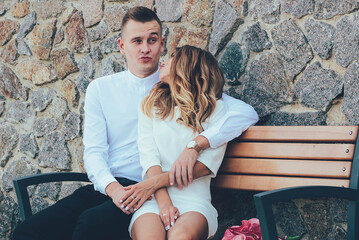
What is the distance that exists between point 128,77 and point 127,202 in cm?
89

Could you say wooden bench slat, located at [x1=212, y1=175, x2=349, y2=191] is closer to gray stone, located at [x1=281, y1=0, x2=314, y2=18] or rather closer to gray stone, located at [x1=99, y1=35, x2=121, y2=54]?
gray stone, located at [x1=281, y1=0, x2=314, y2=18]

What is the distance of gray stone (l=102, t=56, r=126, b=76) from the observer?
12.7 feet

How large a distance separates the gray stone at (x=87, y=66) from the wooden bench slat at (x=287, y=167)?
1625mm

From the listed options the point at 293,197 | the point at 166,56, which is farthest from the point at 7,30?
the point at 293,197

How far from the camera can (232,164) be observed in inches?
111

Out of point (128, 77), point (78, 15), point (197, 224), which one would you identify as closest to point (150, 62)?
point (128, 77)

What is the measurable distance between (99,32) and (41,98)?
0.84 metres

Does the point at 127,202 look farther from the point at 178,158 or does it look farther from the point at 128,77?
the point at 128,77

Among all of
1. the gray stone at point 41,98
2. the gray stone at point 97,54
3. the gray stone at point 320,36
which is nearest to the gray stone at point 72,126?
the gray stone at point 41,98

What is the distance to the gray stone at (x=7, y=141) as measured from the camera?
4.58 metres

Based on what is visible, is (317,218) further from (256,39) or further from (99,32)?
(99,32)

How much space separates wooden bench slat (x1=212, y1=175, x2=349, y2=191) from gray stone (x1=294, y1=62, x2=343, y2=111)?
43 centimetres

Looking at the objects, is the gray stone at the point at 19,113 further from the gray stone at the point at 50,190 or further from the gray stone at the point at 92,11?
the gray stone at the point at 92,11

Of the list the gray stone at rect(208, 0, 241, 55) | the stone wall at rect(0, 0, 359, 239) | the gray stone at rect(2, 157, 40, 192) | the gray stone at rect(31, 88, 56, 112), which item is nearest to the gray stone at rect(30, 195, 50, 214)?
the stone wall at rect(0, 0, 359, 239)
